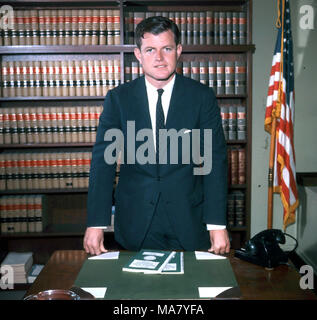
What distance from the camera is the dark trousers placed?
164cm

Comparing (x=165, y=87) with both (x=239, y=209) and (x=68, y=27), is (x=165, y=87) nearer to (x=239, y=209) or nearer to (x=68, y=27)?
(x=68, y=27)

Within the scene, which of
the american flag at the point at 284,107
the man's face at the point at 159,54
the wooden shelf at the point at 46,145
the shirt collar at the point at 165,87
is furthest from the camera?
the wooden shelf at the point at 46,145

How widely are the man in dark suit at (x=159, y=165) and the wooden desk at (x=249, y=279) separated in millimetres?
215

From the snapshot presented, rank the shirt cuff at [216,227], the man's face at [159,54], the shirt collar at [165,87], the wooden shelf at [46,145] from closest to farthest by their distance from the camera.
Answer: the shirt cuff at [216,227], the man's face at [159,54], the shirt collar at [165,87], the wooden shelf at [46,145]

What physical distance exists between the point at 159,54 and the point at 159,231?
2.44ft

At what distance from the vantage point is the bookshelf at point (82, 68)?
3.13 meters

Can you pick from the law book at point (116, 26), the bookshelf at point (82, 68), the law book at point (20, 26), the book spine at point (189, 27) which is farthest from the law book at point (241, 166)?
the law book at point (20, 26)

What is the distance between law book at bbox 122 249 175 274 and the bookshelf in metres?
2.02

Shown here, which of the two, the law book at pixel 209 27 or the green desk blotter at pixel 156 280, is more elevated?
the law book at pixel 209 27

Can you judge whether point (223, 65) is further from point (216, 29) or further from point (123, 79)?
point (123, 79)

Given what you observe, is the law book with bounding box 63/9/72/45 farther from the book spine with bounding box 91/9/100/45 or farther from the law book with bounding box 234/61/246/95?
the law book with bounding box 234/61/246/95

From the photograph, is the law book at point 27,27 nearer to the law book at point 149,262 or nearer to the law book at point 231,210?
the law book at point 231,210

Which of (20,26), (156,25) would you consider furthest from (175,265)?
(20,26)

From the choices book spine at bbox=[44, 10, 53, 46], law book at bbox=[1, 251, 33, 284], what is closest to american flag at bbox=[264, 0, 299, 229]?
book spine at bbox=[44, 10, 53, 46]
